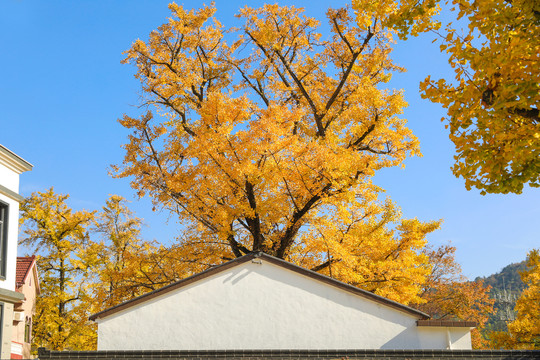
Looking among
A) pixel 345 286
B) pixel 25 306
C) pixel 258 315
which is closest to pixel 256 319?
pixel 258 315

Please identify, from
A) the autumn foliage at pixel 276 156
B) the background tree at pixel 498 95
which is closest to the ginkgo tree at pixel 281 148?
the autumn foliage at pixel 276 156

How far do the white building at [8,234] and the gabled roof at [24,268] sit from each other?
13119 mm

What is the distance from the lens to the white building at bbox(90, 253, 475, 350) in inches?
542

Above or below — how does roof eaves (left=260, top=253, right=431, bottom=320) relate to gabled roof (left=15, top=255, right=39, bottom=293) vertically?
below

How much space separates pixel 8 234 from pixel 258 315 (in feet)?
27.7

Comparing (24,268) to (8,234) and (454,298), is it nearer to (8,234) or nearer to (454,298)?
(8,234)

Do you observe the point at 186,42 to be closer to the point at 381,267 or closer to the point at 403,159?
the point at 403,159

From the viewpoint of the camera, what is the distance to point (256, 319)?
1401 cm

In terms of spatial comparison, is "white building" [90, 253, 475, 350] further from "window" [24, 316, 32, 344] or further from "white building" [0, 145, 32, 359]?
"window" [24, 316, 32, 344]

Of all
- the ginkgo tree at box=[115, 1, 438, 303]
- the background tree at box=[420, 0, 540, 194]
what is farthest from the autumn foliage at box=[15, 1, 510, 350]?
the background tree at box=[420, 0, 540, 194]

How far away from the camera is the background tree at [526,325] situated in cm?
2062

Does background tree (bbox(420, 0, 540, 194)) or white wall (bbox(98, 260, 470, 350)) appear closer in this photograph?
background tree (bbox(420, 0, 540, 194))

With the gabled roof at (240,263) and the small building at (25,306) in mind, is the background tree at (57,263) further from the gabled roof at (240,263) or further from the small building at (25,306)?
the gabled roof at (240,263)

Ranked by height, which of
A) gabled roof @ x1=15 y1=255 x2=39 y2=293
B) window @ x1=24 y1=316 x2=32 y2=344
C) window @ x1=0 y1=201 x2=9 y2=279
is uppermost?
gabled roof @ x1=15 y1=255 x2=39 y2=293
